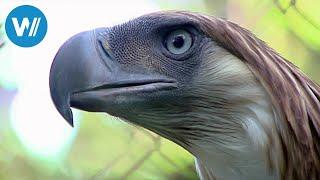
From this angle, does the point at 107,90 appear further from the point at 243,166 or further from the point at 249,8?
the point at 249,8

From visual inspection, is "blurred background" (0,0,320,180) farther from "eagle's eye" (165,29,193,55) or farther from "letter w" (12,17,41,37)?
"eagle's eye" (165,29,193,55)

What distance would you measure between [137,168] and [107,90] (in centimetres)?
57

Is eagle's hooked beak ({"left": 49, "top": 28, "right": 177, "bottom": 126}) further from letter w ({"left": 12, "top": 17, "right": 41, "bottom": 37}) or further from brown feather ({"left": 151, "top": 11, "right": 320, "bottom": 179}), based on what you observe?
letter w ({"left": 12, "top": 17, "right": 41, "bottom": 37})

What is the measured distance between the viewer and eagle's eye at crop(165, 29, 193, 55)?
1.06 m

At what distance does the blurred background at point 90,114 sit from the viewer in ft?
4.92

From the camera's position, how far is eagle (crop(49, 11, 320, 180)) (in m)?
1.02

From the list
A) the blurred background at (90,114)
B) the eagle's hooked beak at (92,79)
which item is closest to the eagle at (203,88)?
the eagle's hooked beak at (92,79)

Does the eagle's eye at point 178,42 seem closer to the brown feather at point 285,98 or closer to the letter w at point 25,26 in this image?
the brown feather at point 285,98

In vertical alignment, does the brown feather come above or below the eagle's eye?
below

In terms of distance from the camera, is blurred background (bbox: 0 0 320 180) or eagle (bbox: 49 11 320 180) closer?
eagle (bbox: 49 11 320 180)

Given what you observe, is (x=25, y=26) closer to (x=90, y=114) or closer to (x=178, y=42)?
(x=90, y=114)

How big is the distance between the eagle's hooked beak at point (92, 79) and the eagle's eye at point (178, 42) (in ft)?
0.17

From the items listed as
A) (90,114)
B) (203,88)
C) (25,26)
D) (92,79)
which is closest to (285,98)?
(203,88)

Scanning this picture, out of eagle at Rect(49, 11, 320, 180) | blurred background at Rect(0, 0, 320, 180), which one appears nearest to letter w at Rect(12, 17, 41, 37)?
blurred background at Rect(0, 0, 320, 180)
